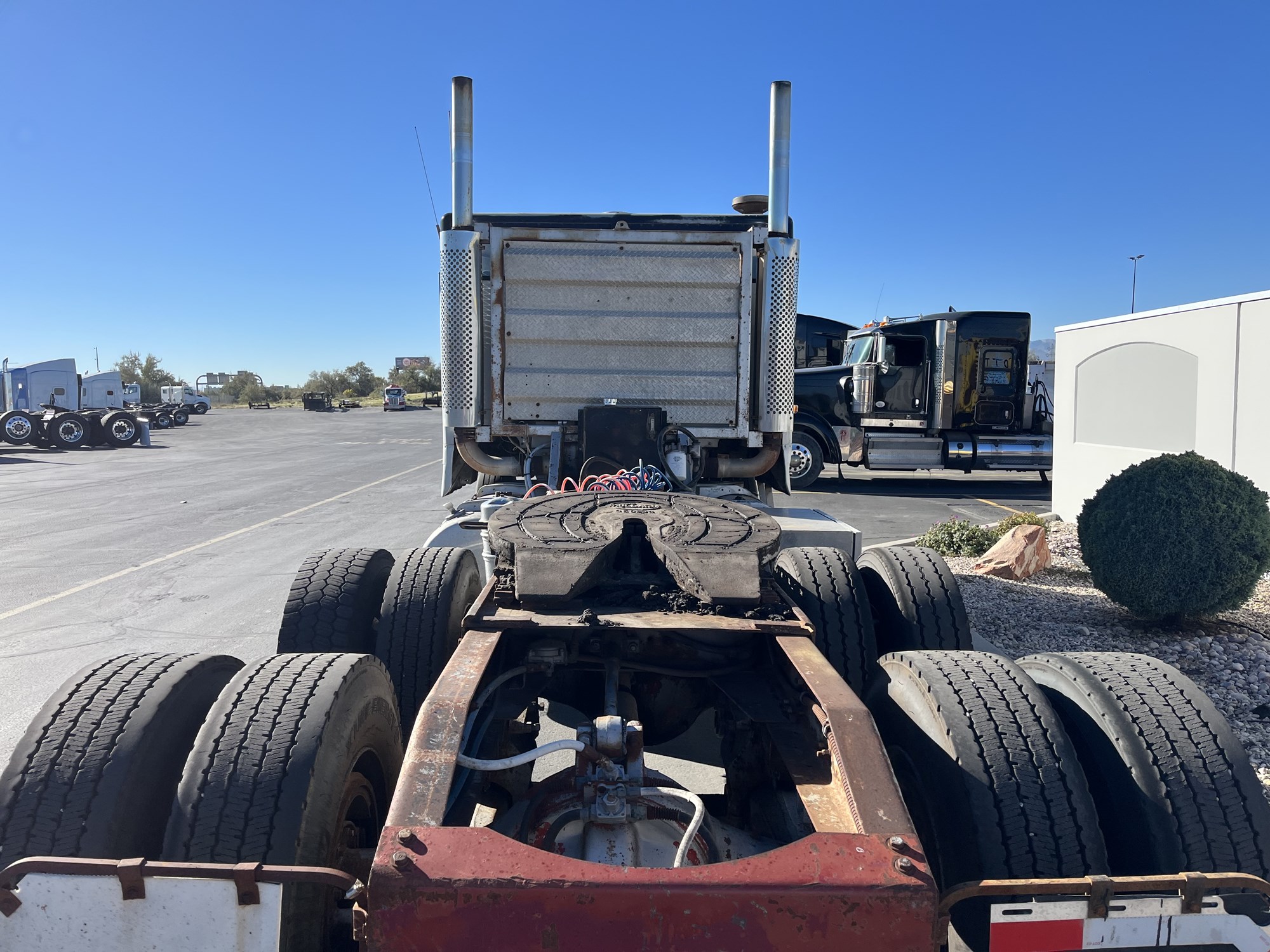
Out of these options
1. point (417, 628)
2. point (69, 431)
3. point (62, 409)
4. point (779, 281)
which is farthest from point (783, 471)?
point (62, 409)

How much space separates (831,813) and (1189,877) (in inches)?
30.4

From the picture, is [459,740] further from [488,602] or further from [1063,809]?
[1063,809]

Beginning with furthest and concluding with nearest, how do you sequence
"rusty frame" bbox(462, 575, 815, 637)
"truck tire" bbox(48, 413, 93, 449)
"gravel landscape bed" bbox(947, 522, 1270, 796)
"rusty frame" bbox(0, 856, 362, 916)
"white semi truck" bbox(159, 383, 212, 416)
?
"white semi truck" bbox(159, 383, 212, 416)
"truck tire" bbox(48, 413, 93, 449)
"gravel landscape bed" bbox(947, 522, 1270, 796)
"rusty frame" bbox(462, 575, 815, 637)
"rusty frame" bbox(0, 856, 362, 916)

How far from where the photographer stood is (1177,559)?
614 centimetres

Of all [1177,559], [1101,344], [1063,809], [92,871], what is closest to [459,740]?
[92,871]

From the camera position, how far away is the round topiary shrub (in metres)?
6.10

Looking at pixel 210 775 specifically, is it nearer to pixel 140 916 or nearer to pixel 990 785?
pixel 140 916

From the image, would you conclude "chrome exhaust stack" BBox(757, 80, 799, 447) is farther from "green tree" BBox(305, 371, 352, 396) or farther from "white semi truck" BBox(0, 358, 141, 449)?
"green tree" BBox(305, 371, 352, 396)

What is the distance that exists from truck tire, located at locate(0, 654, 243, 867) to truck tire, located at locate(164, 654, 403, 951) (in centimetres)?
11

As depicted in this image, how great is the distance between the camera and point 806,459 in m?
16.3

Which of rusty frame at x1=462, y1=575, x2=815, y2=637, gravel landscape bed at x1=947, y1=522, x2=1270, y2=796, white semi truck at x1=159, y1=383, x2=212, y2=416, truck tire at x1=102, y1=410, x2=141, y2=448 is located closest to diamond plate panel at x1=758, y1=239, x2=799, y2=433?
gravel landscape bed at x1=947, y1=522, x2=1270, y2=796

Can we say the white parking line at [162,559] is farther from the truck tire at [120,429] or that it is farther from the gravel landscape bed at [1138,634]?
the truck tire at [120,429]

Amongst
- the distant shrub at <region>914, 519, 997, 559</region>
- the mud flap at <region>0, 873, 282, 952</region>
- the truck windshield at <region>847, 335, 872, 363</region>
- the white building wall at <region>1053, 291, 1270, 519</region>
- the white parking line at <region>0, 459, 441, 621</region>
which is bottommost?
the white parking line at <region>0, 459, 441, 621</region>

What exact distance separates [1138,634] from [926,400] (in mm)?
10995
